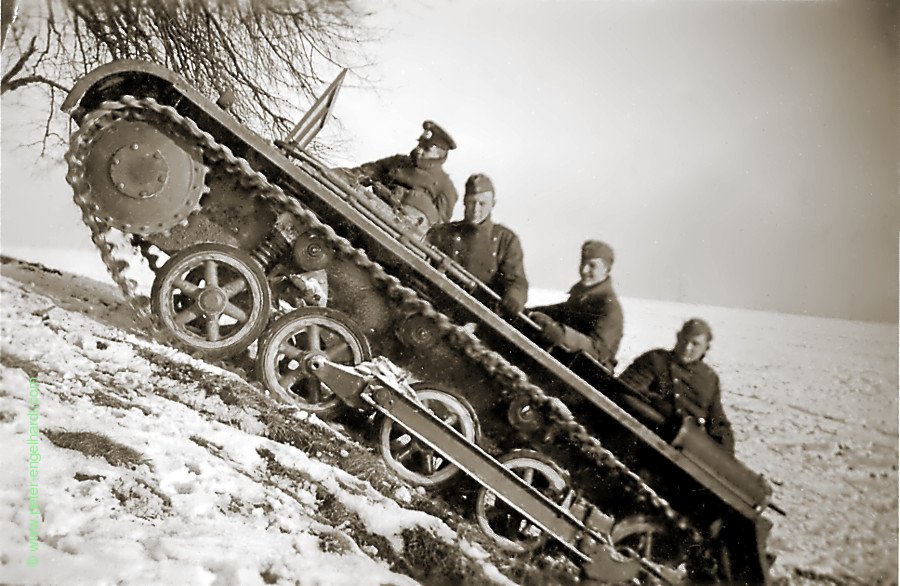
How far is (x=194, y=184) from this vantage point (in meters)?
3.68

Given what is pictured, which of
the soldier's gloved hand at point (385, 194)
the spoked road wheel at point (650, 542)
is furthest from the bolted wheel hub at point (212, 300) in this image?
the spoked road wheel at point (650, 542)

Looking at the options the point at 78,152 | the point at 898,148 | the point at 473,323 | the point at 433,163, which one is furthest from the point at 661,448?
the point at 78,152

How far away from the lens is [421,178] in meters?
Result: 4.23

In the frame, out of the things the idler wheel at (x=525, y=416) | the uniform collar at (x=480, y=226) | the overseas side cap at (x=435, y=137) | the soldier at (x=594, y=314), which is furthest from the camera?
the uniform collar at (x=480, y=226)

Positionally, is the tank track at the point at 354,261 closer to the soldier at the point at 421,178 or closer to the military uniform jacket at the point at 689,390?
the military uniform jacket at the point at 689,390

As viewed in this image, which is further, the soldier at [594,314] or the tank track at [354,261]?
the soldier at [594,314]

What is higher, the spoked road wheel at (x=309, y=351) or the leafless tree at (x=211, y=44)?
the leafless tree at (x=211, y=44)

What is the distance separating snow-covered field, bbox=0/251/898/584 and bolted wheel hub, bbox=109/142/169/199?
867 mm

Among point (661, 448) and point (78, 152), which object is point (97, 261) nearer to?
point (78, 152)

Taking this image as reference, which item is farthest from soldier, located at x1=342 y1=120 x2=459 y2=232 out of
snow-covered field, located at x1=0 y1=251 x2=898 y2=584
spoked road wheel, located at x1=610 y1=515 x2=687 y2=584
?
spoked road wheel, located at x1=610 y1=515 x2=687 y2=584

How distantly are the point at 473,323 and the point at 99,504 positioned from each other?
2.12m

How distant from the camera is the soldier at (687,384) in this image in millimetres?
3668

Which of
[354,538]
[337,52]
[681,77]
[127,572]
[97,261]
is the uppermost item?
[681,77]

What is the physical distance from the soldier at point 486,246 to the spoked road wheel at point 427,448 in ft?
2.50
